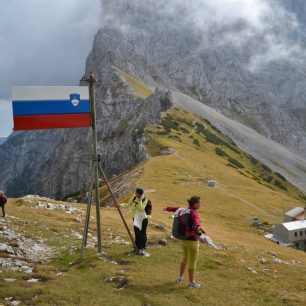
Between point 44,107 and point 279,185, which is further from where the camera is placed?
point 279,185

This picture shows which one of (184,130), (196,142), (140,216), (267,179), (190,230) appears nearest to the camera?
(190,230)

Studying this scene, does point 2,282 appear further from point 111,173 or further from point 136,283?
point 111,173

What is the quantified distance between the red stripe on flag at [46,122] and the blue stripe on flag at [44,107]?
0.18m

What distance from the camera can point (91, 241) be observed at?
25.6m

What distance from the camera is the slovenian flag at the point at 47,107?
757 inches

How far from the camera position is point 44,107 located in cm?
1947

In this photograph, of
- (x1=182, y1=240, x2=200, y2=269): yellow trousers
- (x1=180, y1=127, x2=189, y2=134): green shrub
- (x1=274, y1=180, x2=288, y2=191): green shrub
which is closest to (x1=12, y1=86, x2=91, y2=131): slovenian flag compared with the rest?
(x1=182, y1=240, x2=200, y2=269): yellow trousers

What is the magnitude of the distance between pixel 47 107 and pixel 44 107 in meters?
0.13

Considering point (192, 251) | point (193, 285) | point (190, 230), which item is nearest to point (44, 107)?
point (190, 230)

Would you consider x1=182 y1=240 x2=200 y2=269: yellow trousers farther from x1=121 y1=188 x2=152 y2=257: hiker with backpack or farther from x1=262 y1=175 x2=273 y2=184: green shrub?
x1=262 y1=175 x2=273 y2=184: green shrub

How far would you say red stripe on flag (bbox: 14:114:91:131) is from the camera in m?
19.2

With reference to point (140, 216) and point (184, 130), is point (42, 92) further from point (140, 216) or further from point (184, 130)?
point (184, 130)

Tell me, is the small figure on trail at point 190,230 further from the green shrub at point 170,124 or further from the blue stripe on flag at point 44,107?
the green shrub at point 170,124

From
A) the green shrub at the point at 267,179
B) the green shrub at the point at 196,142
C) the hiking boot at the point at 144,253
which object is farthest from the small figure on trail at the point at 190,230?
the green shrub at the point at 267,179
